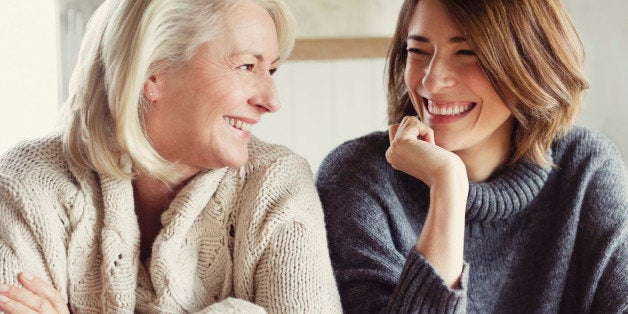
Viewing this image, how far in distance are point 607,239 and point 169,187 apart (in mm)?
925

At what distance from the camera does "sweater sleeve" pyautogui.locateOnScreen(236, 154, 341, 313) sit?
157 centimetres

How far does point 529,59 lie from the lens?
5.79 ft

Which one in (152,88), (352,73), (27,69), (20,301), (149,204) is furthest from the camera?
(352,73)

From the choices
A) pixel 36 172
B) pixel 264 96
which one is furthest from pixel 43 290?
pixel 264 96

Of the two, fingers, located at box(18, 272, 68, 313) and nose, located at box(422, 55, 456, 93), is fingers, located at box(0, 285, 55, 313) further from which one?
nose, located at box(422, 55, 456, 93)

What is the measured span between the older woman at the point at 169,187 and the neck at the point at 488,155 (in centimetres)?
42

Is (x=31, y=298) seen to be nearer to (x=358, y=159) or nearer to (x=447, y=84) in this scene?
(x=358, y=159)

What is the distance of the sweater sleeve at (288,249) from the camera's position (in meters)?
1.57

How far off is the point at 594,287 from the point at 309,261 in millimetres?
637

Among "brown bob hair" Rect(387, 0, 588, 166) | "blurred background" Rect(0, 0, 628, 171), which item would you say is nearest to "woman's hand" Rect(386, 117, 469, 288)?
"brown bob hair" Rect(387, 0, 588, 166)

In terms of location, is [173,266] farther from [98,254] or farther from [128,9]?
[128,9]

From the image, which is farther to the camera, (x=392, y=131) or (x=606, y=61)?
(x=606, y=61)

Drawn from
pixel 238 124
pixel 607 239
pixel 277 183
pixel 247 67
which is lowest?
pixel 607 239

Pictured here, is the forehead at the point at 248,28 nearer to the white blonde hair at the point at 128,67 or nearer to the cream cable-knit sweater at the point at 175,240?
the white blonde hair at the point at 128,67
